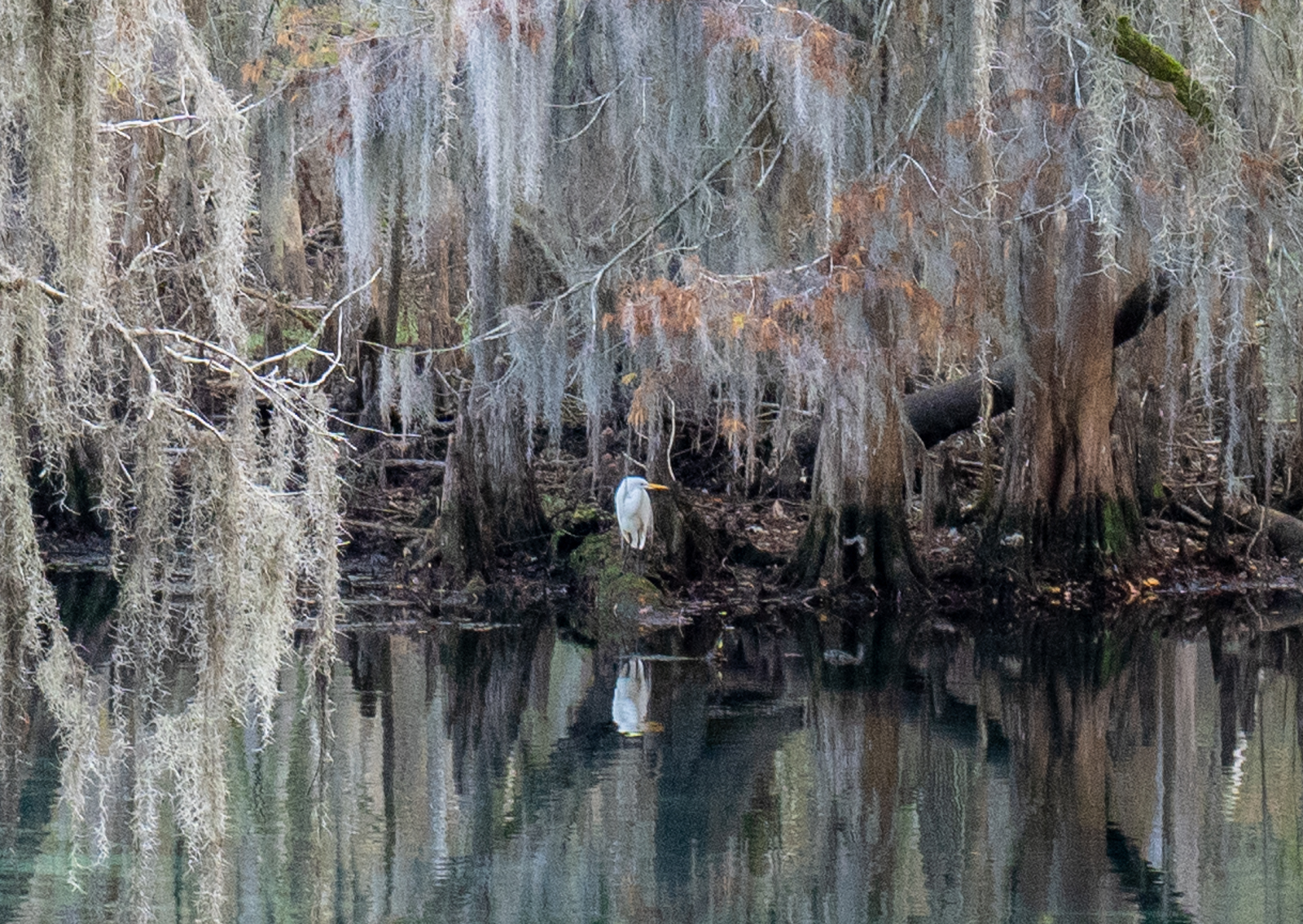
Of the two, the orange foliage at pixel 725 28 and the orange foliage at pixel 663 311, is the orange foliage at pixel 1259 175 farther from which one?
the orange foliage at pixel 663 311

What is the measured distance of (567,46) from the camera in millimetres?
10383

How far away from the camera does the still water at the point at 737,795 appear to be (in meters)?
5.41

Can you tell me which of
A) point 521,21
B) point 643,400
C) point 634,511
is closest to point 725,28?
point 521,21

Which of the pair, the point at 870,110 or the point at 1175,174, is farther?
the point at 870,110

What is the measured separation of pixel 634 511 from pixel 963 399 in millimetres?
3446

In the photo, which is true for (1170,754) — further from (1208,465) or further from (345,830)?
(1208,465)

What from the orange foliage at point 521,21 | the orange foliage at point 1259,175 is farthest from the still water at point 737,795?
the orange foliage at point 521,21

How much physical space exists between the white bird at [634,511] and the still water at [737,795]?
5.02 feet

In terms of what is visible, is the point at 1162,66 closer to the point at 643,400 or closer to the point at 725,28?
the point at 725,28

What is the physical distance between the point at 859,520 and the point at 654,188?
2.92 metres

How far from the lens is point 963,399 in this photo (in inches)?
532

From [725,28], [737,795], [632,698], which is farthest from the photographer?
[725,28]

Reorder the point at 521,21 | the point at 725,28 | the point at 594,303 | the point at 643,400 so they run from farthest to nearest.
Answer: the point at 594,303 < the point at 643,400 < the point at 521,21 < the point at 725,28

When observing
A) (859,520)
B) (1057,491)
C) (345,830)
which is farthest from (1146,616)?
(345,830)
